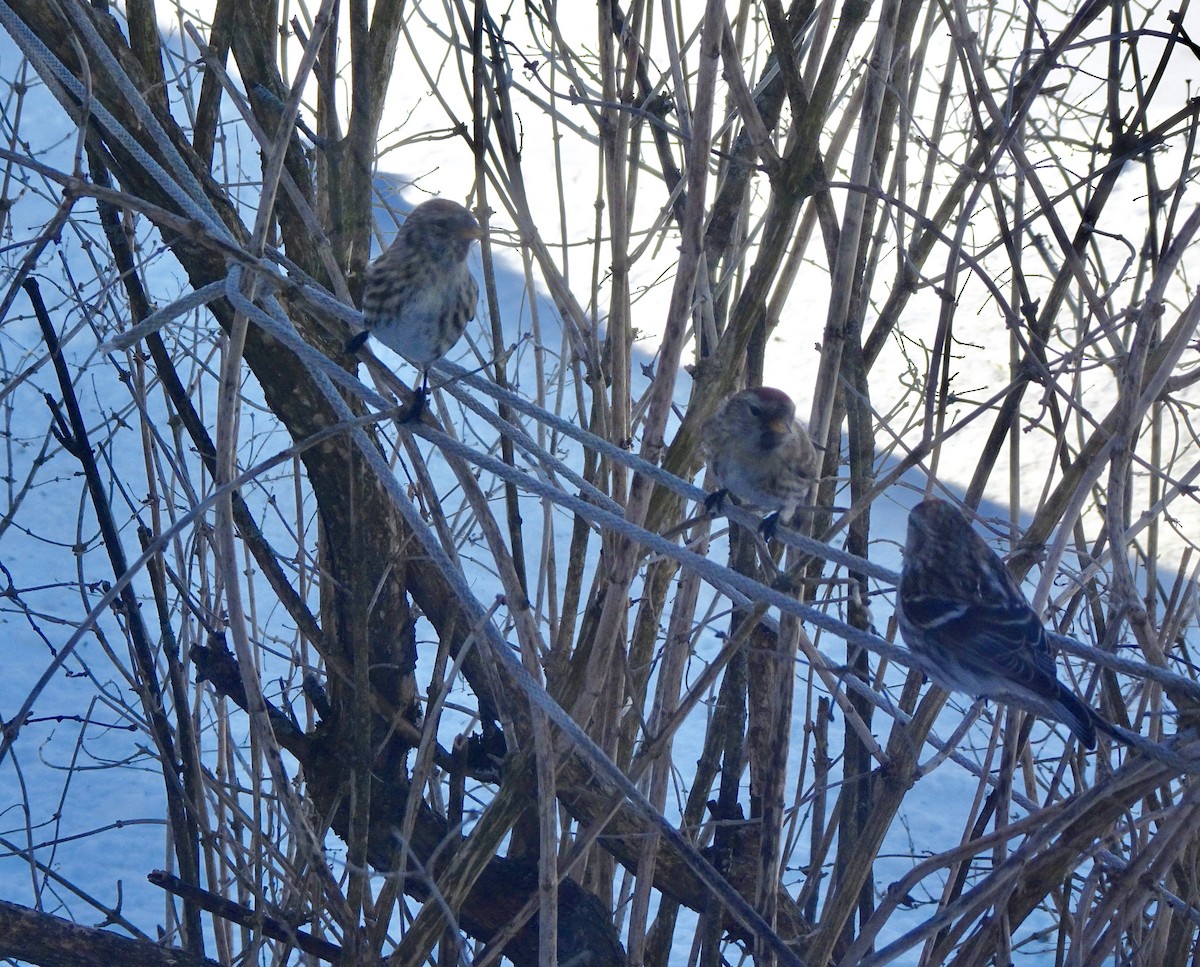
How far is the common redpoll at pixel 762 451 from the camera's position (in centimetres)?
228

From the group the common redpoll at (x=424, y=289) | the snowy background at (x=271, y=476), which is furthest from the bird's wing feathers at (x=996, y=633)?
the common redpoll at (x=424, y=289)

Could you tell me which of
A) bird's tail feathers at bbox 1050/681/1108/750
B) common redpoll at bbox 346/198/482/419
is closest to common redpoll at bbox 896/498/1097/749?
bird's tail feathers at bbox 1050/681/1108/750

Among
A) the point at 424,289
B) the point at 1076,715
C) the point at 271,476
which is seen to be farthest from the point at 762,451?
the point at 271,476

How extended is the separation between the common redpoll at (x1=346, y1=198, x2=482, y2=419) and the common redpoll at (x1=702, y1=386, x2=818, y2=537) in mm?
535

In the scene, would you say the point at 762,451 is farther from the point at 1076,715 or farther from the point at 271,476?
the point at 271,476

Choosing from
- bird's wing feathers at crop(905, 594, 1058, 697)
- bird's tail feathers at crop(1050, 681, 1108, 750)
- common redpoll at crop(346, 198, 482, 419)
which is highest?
common redpoll at crop(346, 198, 482, 419)

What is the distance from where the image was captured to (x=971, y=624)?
6.46ft

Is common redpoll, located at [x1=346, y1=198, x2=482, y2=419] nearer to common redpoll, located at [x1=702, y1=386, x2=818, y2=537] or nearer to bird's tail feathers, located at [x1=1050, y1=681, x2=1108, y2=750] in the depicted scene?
common redpoll, located at [x1=702, y1=386, x2=818, y2=537]

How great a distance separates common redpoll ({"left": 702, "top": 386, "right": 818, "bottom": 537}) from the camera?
7.48 feet

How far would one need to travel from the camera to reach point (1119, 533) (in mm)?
1708

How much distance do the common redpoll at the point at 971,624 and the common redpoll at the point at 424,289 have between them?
0.95 meters

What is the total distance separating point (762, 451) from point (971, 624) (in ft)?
1.77

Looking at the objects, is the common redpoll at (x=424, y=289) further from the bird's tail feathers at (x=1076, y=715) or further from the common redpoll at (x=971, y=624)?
the bird's tail feathers at (x=1076, y=715)

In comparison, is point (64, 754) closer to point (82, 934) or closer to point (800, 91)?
point (82, 934)
